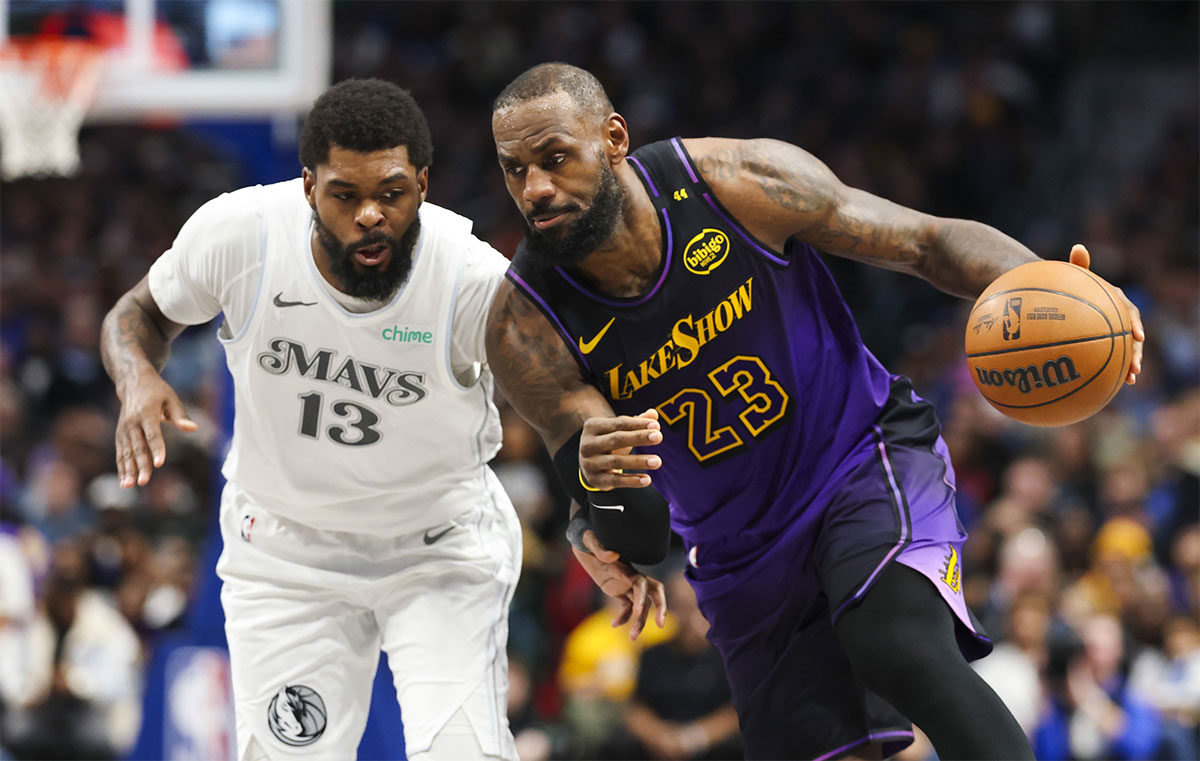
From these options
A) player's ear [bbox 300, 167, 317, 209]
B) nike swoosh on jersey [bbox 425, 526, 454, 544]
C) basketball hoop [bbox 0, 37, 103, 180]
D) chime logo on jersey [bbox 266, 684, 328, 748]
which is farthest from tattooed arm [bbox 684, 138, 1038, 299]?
basketball hoop [bbox 0, 37, 103, 180]

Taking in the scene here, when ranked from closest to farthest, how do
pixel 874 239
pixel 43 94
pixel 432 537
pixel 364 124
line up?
pixel 364 124 → pixel 874 239 → pixel 432 537 → pixel 43 94

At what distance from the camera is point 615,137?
416 centimetres

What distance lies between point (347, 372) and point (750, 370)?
48.8 inches

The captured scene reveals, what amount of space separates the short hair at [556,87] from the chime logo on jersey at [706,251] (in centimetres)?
A: 47

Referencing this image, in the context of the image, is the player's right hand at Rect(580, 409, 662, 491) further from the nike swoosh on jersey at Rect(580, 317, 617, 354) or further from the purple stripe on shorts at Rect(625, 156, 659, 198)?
the purple stripe on shorts at Rect(625, 156, 659, 198)

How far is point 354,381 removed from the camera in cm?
434

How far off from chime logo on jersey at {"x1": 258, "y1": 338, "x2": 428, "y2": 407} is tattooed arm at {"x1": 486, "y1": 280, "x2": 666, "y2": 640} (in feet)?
1.02

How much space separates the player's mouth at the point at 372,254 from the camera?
4.14 m

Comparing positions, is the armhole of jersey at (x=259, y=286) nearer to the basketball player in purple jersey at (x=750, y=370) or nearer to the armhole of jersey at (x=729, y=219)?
the basketball player in purple jersey at (x=750, y=370)

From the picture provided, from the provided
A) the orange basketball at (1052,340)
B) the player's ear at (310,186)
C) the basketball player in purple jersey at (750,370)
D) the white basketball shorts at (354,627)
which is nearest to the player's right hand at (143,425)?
the white basketball shorts at (354,627)

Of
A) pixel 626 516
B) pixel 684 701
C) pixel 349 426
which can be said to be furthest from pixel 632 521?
pixel 684 701

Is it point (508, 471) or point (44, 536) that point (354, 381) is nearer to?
point (508, 471)

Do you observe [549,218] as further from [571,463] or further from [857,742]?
[857,742]

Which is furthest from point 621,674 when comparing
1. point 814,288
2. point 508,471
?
point 814,288
